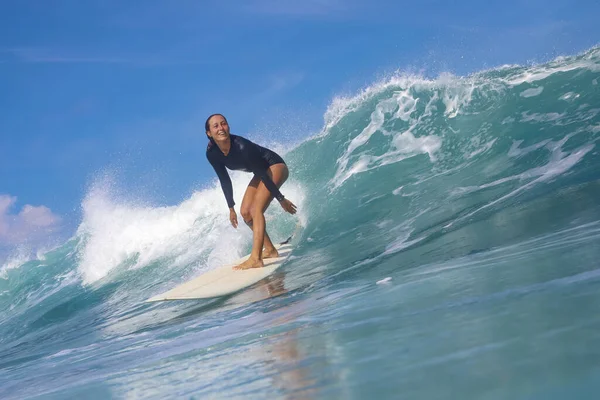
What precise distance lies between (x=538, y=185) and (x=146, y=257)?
29.6 feet

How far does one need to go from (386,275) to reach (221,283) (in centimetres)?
253

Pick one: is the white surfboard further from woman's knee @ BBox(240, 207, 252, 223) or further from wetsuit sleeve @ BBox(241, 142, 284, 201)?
wetsuit sleeve @ BBox(241, 142, 284, 201)

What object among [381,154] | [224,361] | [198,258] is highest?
[381,154]

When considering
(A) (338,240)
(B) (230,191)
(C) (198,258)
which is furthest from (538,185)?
(C) (198,258)

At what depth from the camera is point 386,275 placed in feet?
14.4

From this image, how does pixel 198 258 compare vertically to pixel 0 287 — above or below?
below

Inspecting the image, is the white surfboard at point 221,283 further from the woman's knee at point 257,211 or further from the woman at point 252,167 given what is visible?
the woman's knee at point 257,211

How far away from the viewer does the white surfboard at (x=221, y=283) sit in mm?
6129

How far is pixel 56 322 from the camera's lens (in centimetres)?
878

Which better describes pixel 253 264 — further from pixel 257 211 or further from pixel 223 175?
pixel 223 175

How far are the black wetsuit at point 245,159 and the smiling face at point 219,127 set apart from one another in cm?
13

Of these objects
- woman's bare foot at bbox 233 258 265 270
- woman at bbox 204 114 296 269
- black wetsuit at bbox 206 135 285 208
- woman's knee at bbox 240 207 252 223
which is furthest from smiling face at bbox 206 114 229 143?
woman's bare foot at bbox 233 258 265 270

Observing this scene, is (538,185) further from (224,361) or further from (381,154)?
(224,361)

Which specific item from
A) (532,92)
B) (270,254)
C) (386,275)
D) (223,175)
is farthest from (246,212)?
(532,92)
